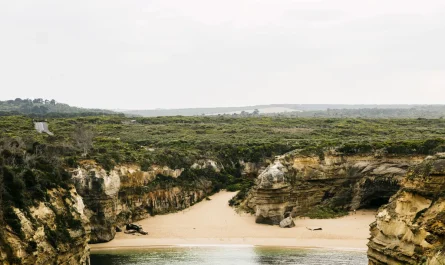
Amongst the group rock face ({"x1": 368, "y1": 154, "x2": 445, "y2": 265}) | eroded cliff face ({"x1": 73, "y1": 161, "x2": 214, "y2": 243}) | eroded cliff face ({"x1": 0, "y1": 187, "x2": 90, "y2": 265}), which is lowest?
eroded cliff face ({"x1": 73, "y1": 161, "x2": 214, "y2": 243})

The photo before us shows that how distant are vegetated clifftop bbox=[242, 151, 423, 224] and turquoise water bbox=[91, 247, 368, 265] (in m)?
7.13

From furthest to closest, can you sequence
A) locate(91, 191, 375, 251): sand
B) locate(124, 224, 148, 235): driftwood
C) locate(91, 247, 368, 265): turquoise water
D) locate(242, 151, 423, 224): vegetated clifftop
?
locate(242, 151, 423, 224): vegetated clifftop
locate(124, 224, 148, 235): driftwood
locate(91, 191, 375, 251): sand
locate(91, 247, 368, 265): turquoise water

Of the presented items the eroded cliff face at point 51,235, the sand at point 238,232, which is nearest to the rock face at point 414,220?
the eroded cliff face at point 51,235

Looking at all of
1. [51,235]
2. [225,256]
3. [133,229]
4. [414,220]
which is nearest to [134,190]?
[133,229]

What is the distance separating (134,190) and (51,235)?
24.9 m

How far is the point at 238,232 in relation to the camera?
4931cm

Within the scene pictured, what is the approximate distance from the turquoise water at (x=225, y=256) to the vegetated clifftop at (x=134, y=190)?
4114mm

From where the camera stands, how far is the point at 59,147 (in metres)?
51.3

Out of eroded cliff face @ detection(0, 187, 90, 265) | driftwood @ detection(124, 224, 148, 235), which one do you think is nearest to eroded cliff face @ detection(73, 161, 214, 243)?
driftwood @ detection(124, 224, 148, 235)

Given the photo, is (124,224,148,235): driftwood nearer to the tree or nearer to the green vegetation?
the green vegetation

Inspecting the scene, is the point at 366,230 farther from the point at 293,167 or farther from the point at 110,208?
the point at 110,208

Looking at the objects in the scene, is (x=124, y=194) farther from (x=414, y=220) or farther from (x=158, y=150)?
(x=414, y=220)

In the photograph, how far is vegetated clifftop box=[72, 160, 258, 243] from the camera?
149 ft

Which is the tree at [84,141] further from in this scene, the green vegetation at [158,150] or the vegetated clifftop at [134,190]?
the vegetated clifftop at [134,190]
